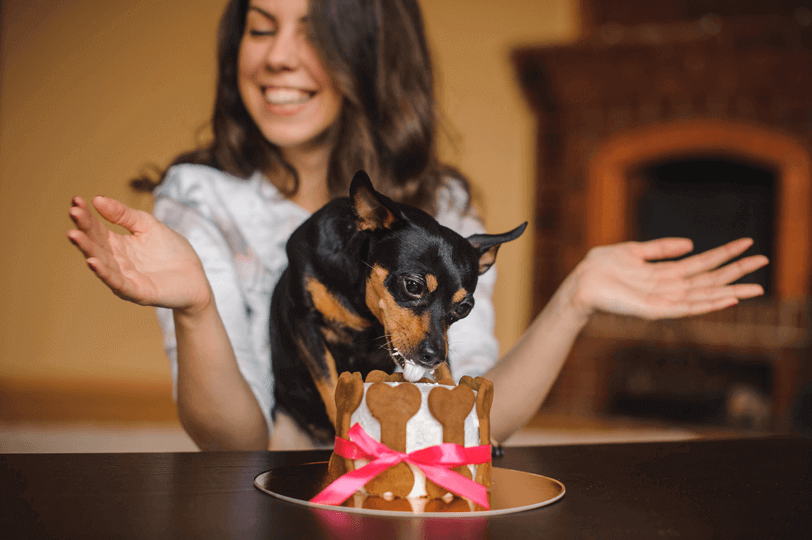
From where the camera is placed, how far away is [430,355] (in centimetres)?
59

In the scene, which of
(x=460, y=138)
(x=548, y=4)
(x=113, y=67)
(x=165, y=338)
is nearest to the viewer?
(x=165, y=338)

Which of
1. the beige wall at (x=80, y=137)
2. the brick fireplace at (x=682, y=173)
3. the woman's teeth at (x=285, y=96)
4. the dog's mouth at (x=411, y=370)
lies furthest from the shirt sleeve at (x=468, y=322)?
the brick fireplace at (x=682, y=173)

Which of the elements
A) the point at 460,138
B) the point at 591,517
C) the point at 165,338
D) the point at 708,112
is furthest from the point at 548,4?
the point at 591,517

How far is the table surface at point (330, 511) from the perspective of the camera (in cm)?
45

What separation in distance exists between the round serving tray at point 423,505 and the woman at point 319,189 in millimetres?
276

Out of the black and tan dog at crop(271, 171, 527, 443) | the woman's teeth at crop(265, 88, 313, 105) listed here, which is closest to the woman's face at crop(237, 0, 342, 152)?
the woman's teeth at crop(265, 88, 313, 105)

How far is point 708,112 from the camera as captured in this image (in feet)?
10.7

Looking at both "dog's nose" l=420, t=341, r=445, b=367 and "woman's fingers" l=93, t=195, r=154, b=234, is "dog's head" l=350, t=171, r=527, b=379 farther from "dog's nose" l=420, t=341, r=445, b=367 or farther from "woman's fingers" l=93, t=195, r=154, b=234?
"woman's fingers" l=93, t=195, r=154, b=234

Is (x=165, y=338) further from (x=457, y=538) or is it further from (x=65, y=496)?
(x=457, y=538)

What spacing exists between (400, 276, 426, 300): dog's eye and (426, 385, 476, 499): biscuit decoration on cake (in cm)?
10

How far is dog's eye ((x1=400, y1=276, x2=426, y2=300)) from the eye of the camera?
62 centimetres

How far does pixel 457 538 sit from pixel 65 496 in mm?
294

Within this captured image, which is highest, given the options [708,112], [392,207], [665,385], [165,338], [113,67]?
[708,112]

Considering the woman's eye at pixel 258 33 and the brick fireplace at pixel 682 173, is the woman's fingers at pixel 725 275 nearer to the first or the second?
the woman's eye at pixel 258 33
